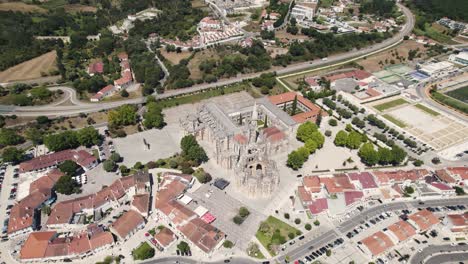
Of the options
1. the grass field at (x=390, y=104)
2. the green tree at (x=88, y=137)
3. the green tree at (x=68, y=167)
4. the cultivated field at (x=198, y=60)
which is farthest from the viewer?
the cultivated field at (x=198, y=60)

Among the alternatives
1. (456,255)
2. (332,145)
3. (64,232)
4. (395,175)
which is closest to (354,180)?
(395,175)

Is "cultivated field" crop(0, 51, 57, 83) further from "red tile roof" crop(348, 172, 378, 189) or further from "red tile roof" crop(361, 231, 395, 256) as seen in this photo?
"red tile roof" crop(361, 231, 395, 256)

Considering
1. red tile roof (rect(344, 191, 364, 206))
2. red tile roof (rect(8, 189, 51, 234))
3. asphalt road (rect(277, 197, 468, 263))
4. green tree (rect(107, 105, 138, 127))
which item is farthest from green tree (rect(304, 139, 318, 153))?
red tile roof (rect(8, 189, 51, 234))

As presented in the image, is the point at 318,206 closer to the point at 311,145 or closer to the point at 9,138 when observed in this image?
the point at 311,145

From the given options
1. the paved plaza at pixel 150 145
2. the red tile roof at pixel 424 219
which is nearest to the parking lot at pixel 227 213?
the paved plaza at pixel 150 145

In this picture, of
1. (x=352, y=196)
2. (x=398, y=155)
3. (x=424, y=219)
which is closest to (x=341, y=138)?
(x=398, y=155)

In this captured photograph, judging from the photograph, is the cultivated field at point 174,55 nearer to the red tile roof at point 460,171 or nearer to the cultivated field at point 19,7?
the cultivated field at point 19,7

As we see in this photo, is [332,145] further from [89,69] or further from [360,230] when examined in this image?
[89,69]
